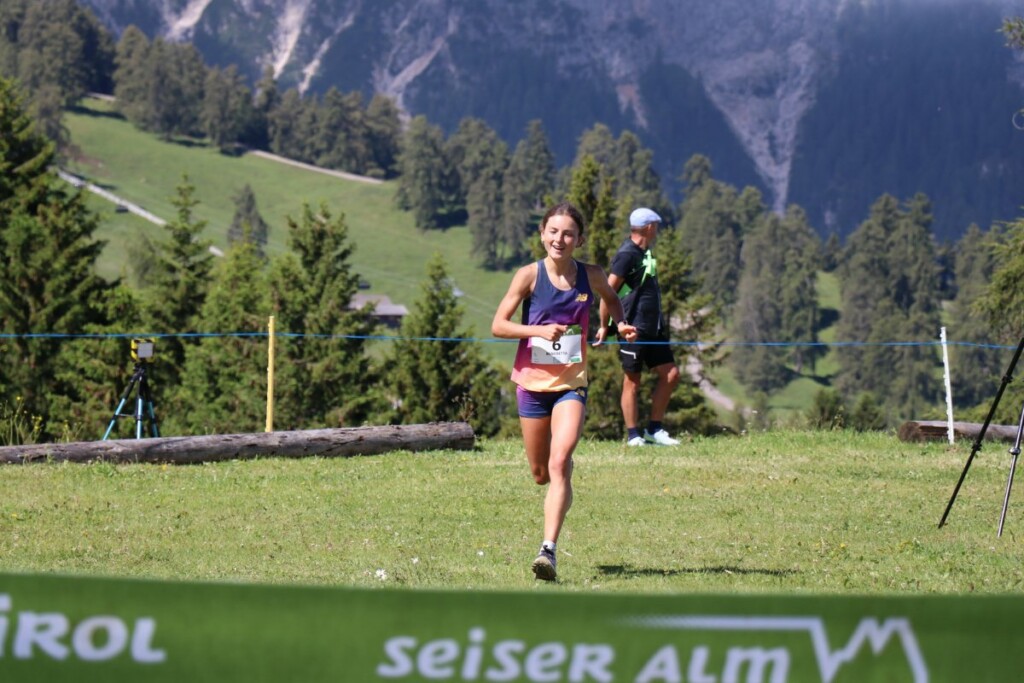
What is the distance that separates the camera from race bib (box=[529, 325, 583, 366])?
26.4 ft

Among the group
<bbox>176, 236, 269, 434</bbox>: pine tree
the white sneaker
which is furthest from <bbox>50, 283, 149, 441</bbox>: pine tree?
the white sneaker

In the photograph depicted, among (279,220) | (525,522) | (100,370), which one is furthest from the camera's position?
(279,220)

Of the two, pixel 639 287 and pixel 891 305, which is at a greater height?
pixel 639 287

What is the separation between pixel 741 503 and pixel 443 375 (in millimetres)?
49491

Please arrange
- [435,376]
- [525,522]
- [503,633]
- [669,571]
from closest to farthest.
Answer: [503,633] < [669,571] < [525,522] < [435,376]

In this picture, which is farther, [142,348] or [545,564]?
[142,348]

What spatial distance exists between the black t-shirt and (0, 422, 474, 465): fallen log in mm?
2118

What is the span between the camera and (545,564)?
26.0 ft

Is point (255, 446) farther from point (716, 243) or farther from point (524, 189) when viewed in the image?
point (716, 243)

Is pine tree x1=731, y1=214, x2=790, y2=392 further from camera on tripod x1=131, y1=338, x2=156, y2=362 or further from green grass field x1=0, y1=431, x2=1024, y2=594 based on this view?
green grass field x1=0, y1=431, x2=1024, y2=594

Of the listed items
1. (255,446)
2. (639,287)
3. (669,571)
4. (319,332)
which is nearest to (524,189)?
(319,332)

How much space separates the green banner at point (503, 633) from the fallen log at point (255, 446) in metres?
10.6

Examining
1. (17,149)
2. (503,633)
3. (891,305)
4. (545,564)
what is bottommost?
(891,305)

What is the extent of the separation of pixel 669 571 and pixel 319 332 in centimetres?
6197
